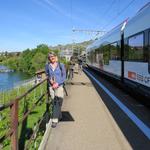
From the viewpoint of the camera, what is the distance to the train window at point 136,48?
15117 mm

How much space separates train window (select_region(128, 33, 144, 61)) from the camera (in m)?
15.1

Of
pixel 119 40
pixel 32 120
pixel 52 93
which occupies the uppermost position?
pixel 119 40

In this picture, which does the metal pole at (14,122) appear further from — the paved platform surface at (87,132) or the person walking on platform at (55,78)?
the person walking on platform at (55,78)

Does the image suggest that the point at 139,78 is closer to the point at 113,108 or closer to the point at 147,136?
the point at 113,108

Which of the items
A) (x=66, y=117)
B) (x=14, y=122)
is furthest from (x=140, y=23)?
(x=14, y=122)

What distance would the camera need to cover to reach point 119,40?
2198 centimetres

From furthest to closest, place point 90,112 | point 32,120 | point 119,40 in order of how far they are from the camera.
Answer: point 119,40 < point 32,120 < point 90,112

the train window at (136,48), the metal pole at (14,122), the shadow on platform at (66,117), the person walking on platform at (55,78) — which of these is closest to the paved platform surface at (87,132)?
the shadow on platform at (66,117)

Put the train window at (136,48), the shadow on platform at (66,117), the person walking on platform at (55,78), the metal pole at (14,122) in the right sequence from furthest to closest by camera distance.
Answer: the train window at (136,48)
the shadow on platform at (66,117)
the person walking on platform at (55,78)
the metal pole at (14,122)

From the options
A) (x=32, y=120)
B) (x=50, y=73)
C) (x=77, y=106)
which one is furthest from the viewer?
(x=32, y=120)

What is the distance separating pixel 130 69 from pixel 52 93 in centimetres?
738

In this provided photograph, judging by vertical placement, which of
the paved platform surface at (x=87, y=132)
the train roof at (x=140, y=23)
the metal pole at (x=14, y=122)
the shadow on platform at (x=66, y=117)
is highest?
the train roof at (x=140, y=23)

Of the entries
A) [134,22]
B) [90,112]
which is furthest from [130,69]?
[90,112]

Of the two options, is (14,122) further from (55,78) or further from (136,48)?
(136,48)
